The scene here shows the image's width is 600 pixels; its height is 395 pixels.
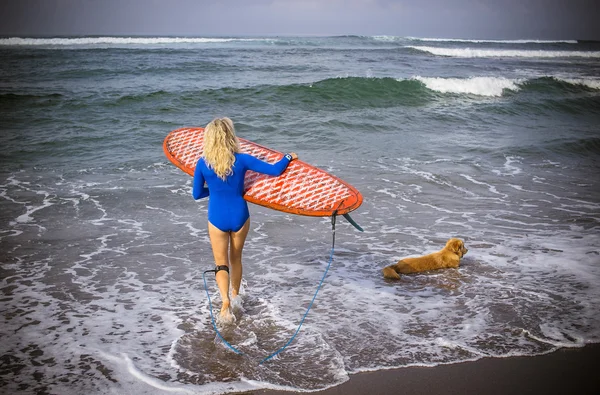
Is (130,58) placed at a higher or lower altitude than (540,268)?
higher

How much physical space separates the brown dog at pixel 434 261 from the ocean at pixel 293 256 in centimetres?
10

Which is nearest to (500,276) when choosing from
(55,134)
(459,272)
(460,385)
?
(459,272)

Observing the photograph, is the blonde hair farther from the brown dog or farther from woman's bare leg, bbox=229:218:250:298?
the brown dog

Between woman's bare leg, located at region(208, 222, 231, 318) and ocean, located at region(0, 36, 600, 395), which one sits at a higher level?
woman's bare leg, located at region(208, 222, 231, 318)

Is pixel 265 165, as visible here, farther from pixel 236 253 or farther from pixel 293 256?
pixel 293 256

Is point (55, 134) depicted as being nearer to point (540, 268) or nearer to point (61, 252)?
→ point (61, 252)

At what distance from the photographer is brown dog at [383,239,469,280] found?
5168mm

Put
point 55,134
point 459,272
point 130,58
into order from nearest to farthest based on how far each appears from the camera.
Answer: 1. point 459,272
2. point 55,134
3. point 130,58

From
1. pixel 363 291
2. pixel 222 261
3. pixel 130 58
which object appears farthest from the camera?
pixel 130 58

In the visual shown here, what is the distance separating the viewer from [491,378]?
342 centimetres

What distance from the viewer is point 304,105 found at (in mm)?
16641


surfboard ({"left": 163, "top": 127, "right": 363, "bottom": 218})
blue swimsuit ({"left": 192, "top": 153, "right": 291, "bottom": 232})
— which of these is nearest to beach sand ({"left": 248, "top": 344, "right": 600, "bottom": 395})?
blue swimsuit ({"left": 192, "top": 153, "right": 291, "bottom": 232})

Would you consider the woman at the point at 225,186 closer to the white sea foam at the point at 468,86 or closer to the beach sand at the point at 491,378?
the beach sand at the point at 491,378

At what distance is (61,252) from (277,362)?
351 cm
